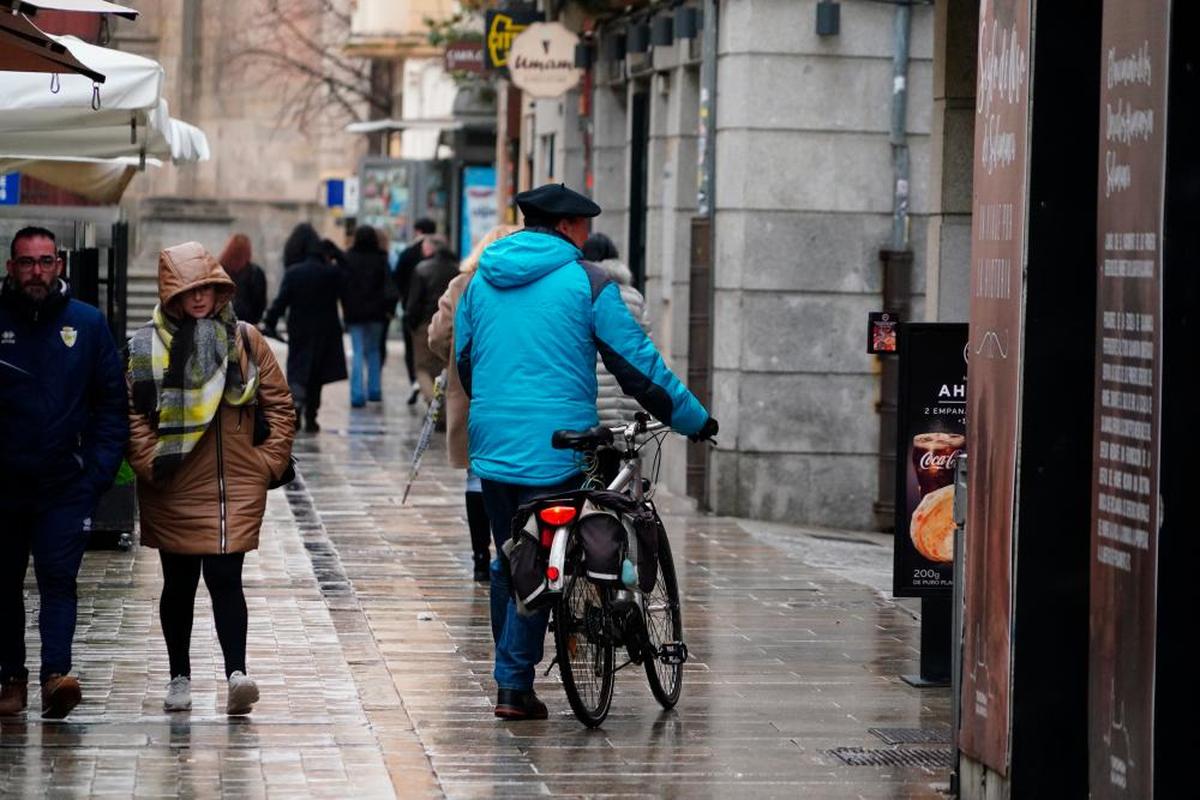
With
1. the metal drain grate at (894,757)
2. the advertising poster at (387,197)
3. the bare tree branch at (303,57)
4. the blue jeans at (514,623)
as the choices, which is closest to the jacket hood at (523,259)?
the blue jeans at (514,623)

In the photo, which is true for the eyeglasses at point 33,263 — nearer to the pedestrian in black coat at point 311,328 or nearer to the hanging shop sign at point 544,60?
the hanging shop sign at point 544,60

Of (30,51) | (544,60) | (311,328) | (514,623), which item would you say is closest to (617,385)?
(514,623)

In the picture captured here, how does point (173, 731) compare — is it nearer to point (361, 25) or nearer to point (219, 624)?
point (219, 624)

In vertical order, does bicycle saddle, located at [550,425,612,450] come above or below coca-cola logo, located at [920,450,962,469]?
above

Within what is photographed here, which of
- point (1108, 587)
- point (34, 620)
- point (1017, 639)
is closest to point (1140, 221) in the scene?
point (1108, 587)

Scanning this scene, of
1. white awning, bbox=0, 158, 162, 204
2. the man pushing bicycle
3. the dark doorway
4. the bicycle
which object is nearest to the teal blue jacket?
the man pushing bicycle

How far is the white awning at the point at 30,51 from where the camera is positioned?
8.48 metres

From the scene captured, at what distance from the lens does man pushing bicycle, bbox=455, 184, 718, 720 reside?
8.75m

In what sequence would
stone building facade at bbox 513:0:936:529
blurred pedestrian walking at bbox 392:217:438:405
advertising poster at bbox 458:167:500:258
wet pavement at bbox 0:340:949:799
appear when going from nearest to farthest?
wet pavement at bbox 0:340:949:799 → stone building facade at bbox 513:0:936:529 → blurred pedestrian walking at bbox 392:217:438:405 → advertising poster at bbox 458:167:500:258

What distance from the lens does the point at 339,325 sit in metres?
23.3

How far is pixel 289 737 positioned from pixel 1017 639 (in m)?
2.75

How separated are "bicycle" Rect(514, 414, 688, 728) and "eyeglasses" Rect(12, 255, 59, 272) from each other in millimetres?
1823

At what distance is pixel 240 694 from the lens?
865 cm

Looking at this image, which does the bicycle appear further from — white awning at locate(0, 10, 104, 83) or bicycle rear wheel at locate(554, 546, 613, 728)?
white awning at locate(0, 10, 104, 83)
